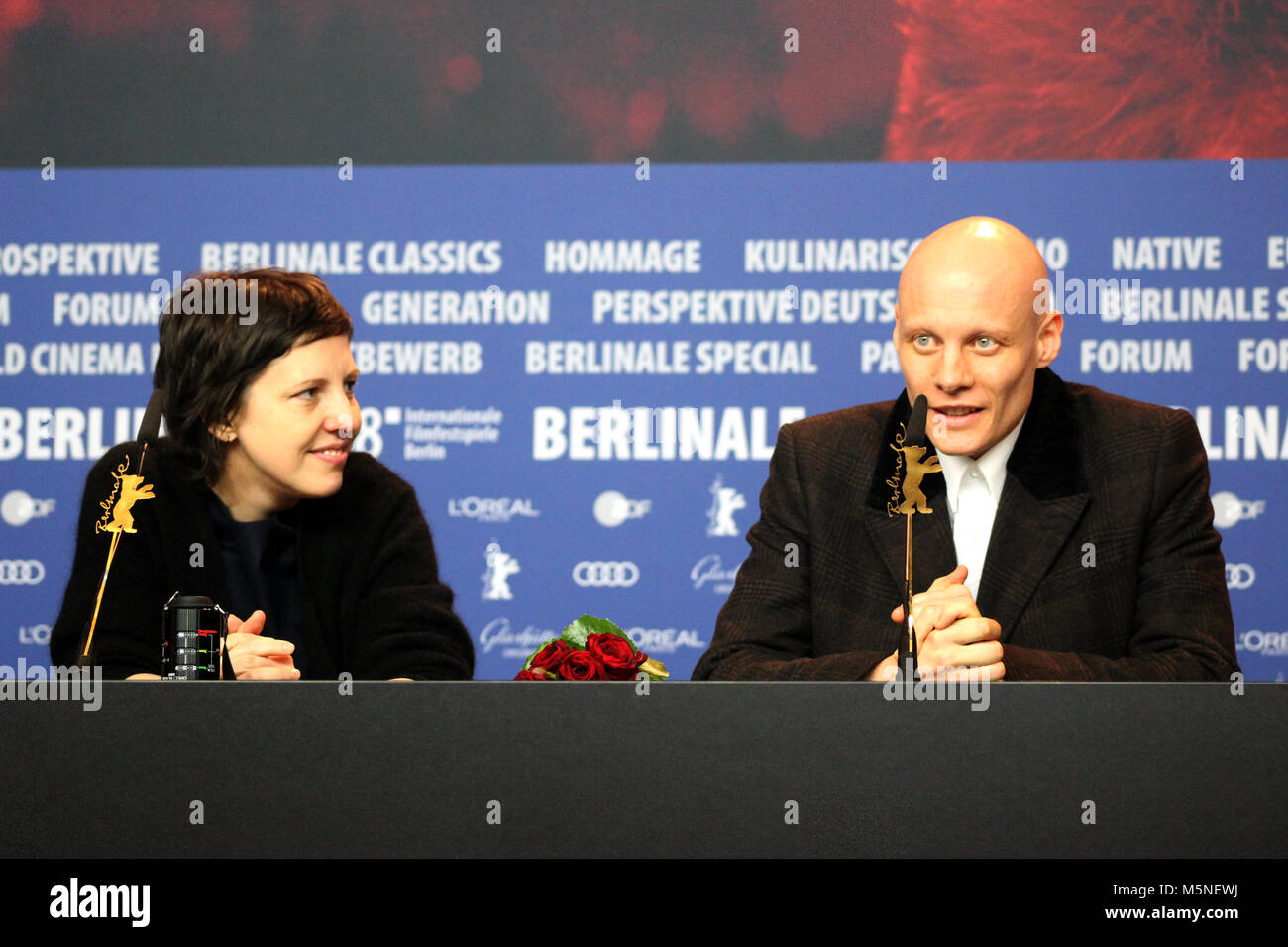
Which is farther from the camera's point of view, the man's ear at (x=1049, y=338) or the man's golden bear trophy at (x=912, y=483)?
the man's ear at (x=1049, y=338)

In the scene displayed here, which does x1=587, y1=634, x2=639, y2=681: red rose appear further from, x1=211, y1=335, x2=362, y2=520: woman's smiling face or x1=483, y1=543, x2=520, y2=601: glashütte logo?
x1=483, y1=543, x2=520, y2=601: glashütte logo

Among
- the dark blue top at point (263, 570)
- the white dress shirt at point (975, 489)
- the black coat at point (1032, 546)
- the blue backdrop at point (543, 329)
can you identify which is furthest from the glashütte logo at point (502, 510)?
the white dress shirt at point (975, 489)

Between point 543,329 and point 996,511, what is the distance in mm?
2218

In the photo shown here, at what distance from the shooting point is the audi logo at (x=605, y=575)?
14.4 feet

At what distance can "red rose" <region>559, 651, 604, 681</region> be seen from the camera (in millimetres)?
1929

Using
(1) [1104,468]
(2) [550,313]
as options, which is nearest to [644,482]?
(2) [550,313]

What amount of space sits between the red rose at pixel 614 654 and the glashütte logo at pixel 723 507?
2.31 m

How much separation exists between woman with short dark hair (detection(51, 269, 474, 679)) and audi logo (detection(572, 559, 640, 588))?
1691mm

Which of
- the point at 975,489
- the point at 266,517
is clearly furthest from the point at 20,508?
the point at 975,489
